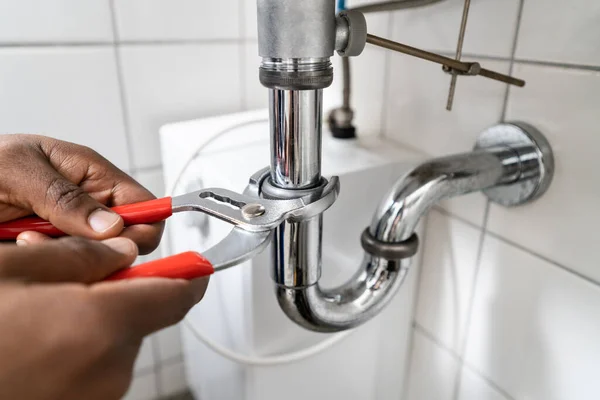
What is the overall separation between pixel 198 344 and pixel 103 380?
1.56 ft

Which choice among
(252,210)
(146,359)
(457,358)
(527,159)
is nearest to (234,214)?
(252,210)

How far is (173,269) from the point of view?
8.5 inches

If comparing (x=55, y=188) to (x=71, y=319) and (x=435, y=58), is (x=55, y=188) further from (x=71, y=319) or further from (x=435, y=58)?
(x=435, y=58)

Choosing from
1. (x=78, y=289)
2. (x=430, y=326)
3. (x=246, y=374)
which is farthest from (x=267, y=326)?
(x=78, y=289)

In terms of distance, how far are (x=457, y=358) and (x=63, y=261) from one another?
0.45 meters

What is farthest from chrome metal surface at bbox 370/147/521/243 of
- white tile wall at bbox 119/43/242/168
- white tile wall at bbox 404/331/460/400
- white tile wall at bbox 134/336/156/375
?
white tile wall at bbox 134/336/156/375

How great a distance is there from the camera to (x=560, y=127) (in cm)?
36

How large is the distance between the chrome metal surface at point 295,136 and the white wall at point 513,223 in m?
0.20

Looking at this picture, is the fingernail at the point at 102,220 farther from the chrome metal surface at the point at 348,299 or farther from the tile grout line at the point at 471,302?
the tile grout line at the point at 471,302

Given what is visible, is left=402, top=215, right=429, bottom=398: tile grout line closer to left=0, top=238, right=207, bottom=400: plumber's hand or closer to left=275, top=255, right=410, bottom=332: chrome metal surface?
left=275, top=255, right=410, bottom=332: chrome metal surface

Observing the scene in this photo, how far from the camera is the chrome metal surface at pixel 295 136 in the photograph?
0.28 meters

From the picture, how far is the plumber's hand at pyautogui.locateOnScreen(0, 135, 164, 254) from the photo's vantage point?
26 cm

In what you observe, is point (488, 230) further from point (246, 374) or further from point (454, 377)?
point (246, 374)

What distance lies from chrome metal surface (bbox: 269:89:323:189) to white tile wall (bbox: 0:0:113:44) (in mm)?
365
